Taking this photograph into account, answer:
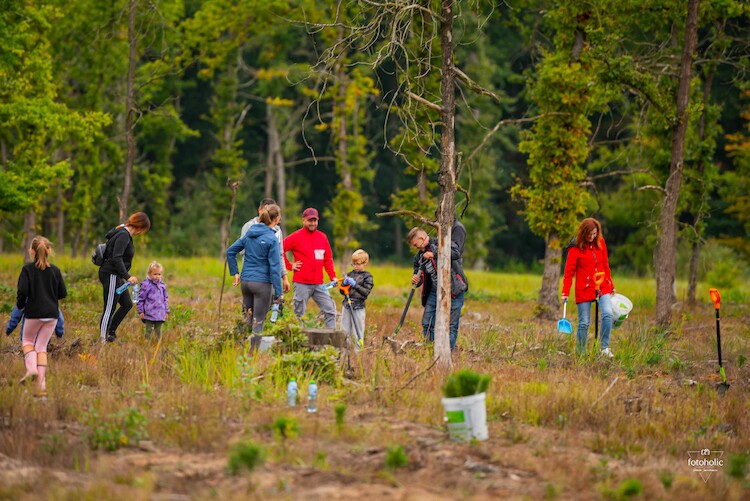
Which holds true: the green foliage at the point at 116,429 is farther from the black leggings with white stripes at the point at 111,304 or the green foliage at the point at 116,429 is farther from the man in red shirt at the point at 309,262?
the man in red shirt at the point at 309,262

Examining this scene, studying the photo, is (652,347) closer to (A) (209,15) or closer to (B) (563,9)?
(B) (563,9)

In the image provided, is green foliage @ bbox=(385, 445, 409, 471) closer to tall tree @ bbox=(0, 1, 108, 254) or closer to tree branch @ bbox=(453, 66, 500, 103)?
tree branch @ bbox=(453, 66, 500, 103)

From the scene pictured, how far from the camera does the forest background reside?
60.3ft

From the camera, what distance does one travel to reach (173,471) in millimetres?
6766

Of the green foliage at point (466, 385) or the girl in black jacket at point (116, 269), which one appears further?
the girl in black jacket at point (116, 269)

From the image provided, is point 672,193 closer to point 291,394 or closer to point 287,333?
point 287,333

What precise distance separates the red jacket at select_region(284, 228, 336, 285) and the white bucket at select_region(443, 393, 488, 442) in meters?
4.81

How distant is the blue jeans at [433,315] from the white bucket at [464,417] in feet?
13.5

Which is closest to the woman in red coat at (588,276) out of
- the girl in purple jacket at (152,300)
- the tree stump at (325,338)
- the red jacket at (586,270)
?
the red jacket at (586,270)

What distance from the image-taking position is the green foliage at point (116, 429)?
7367 millimetres

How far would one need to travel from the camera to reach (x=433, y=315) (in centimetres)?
1217

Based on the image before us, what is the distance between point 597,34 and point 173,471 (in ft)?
40.9

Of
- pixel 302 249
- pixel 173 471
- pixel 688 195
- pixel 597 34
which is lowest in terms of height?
pixel 173 471

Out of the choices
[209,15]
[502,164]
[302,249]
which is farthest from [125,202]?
[502,164]
